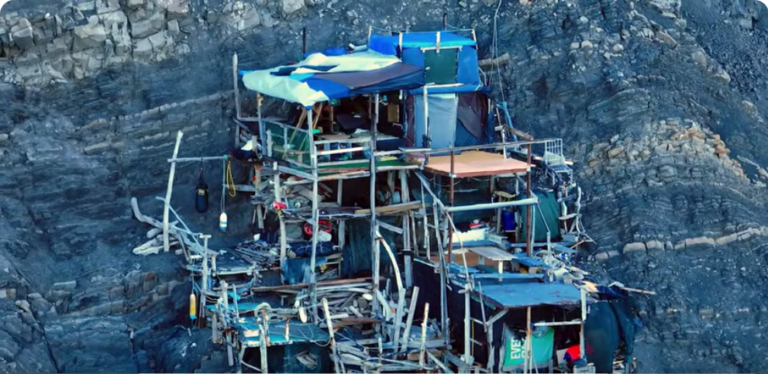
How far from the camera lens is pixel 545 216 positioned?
2802 cm

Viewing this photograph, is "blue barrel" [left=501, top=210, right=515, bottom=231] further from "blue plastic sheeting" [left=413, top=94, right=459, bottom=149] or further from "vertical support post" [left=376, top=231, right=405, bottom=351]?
"vertical support post" [left=376, top=231, right=405, bottom=351]

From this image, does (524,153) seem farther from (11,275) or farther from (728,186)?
(11,275)

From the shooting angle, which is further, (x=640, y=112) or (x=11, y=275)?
(x=640, y=112)

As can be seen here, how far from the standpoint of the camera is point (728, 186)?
29.1m

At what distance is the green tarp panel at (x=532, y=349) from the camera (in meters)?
24.2

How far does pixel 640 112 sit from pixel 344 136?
6361 millimetres

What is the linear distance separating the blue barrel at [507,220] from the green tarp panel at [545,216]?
193 millimetres

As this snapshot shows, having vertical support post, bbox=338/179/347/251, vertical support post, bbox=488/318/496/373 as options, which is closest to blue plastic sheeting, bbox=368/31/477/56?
vertical support post, bbox=338/179/347/251

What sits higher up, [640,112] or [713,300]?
[640,112]

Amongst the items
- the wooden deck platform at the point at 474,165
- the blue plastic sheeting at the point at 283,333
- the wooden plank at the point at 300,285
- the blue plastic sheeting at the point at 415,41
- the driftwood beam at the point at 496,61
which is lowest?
the blue plastic sheeting at the point at 283,333

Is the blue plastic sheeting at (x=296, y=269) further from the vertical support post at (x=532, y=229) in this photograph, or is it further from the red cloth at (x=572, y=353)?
the red cloth at (x=572, y=353)

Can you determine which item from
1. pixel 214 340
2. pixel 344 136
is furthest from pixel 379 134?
pixel 214 340

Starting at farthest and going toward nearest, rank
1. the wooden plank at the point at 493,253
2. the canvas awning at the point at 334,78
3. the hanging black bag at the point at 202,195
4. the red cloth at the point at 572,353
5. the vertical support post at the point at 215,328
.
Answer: the hanging black bag at the point at 202,195 < the canvas awning at the point at 334,78 < the wooden plank at the point at 493,253 < the vertical support post at the point at 215,328 < the red cloth at the point at 572,353

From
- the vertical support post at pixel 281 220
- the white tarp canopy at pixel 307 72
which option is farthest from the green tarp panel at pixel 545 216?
the vertical support post at pixel 281 220
